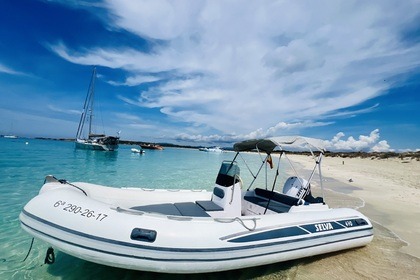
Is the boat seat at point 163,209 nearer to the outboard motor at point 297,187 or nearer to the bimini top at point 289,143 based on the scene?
the bimini top at point 289,143

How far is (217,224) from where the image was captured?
3848mm

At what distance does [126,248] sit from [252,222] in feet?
6.29

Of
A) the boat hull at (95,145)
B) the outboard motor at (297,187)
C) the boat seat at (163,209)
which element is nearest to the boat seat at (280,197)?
the outboard motor at (297,187)

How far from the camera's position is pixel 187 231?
3574 mm

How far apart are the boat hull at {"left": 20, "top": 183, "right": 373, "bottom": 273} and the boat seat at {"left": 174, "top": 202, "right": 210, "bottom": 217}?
68 centimetres

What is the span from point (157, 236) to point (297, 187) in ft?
12.0

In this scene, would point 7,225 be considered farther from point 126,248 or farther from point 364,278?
point 364,278

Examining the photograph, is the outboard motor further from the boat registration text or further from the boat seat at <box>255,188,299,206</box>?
the boat registration text

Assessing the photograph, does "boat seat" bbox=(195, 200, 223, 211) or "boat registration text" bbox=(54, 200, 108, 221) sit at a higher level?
"boat registration text" bbox=(54, 200, 108, 221)

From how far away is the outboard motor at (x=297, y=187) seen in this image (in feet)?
17.9

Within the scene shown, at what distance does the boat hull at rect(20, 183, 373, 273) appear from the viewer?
339cm

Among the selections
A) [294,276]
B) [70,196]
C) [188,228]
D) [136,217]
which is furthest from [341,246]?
[70,196]

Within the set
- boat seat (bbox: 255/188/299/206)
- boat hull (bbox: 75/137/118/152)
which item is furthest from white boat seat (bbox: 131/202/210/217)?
boat hull (bbox: 75/137/118/152)

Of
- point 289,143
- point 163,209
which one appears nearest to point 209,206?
point 163,209
